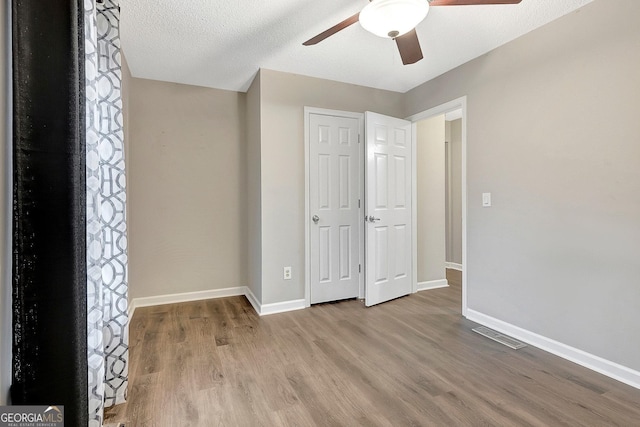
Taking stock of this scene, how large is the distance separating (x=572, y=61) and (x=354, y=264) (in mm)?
2545

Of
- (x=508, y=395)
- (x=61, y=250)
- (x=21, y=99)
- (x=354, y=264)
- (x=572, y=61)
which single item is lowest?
(x=508, y=395)

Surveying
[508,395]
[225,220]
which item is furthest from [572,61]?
[225,220]

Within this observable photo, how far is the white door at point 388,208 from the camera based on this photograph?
3.23 m

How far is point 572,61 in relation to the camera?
2.15 metres

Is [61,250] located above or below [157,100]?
below

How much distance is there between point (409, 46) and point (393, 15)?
1.58 feet

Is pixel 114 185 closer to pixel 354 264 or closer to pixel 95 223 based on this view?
pixel 95 223

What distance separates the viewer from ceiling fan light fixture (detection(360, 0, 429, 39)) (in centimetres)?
154

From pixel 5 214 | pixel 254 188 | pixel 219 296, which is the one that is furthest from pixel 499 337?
pixel 5 214

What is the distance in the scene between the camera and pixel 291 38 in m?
2.46

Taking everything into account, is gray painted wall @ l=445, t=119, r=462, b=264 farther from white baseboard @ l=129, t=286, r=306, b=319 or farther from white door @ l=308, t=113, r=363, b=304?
white baseboard @ l=129, t=286, r=306, b=319

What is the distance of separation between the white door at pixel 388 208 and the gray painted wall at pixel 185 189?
1562 millimetres

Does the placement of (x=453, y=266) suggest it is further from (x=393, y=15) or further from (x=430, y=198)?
(x=393, y=15)

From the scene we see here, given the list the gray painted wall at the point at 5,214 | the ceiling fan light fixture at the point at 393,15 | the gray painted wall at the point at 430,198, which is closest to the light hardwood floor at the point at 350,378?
the gray painted wall at the point at 5,214
